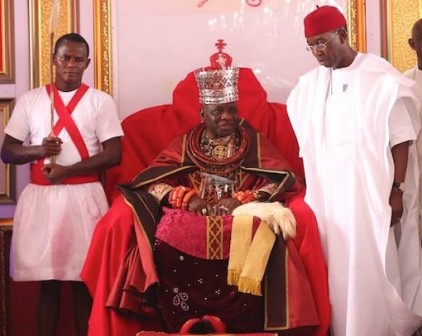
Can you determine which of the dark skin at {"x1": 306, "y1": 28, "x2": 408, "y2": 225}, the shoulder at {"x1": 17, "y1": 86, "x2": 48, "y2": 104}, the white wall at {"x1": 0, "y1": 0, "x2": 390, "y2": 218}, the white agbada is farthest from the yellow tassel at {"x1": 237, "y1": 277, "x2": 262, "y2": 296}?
the white wall at {"x1": 0, "y1": 0, "x2": 390, "y2": 218}

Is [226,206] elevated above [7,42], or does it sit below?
below

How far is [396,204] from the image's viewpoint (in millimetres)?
4355

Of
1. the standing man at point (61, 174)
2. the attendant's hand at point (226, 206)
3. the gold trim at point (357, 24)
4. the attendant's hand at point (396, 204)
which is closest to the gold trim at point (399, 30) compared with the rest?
the gold trim at point (357, 24)

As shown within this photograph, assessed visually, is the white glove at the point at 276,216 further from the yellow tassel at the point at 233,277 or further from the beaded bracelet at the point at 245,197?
the yellow tassel at the point at 233,277

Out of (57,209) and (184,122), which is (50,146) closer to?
(57,209)

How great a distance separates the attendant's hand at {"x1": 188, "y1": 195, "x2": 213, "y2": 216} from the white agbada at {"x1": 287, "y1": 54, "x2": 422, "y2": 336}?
61 centimetres

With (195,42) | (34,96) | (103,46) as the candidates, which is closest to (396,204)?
(195,42)

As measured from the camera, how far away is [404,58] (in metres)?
5.63

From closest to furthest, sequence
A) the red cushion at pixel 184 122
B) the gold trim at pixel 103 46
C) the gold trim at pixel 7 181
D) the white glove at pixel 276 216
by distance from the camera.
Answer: the white glove at pixel 276 216
the red cushion at pixel 184 122
the gold trim at pixel 7 181
the gold trim at pixel 103 46

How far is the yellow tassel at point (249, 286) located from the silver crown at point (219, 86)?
3.84 ft

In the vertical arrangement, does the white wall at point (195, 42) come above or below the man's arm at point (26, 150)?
above

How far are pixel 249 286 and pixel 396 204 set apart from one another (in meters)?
0.90

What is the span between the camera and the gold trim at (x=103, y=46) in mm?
5715

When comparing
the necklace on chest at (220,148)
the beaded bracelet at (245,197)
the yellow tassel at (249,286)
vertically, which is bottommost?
the yellow tassel at (249,286)
